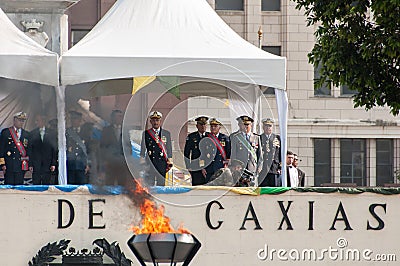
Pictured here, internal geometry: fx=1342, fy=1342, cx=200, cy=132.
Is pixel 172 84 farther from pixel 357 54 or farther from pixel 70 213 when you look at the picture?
pixel 70 213

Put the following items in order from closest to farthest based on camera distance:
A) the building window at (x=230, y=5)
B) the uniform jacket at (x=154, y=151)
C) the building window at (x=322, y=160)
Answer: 1. the uniform jacket at (x=154, y=151)
2. the building window at (x=322, y=160)
3. the building window at (x=230, y=5)

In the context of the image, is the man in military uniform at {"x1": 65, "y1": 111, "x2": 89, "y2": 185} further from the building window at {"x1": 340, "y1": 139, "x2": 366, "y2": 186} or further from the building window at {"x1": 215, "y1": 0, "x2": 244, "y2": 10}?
the building window at {"x1": 340, "y1": 139, "x2": 366, "y2": 186}

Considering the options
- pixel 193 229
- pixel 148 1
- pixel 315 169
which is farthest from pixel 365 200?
pixel 315 169

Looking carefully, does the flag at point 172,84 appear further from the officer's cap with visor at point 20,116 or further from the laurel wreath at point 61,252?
the laurel wreath at point 61,252

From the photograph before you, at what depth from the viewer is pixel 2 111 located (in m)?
21.8

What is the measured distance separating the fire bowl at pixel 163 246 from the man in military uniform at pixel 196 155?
497 centimetres

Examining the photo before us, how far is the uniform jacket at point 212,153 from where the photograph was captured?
66.6 feet

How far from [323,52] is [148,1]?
3.11 m

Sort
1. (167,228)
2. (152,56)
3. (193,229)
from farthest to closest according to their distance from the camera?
(152,56), (193,229), (167,228)

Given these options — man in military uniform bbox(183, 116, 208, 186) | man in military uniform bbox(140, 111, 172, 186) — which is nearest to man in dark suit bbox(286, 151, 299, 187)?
man in military uniform bbox(183, 116, 208, 186)

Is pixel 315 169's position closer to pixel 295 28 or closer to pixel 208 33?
pixel 295 28

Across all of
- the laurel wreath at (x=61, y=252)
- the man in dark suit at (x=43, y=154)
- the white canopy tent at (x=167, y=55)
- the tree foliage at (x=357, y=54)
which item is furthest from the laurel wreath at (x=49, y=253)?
the tree foliage at (x=357, y=54)

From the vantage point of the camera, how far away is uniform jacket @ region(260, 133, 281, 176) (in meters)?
21.2

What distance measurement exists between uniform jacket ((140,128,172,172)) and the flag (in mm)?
2066
